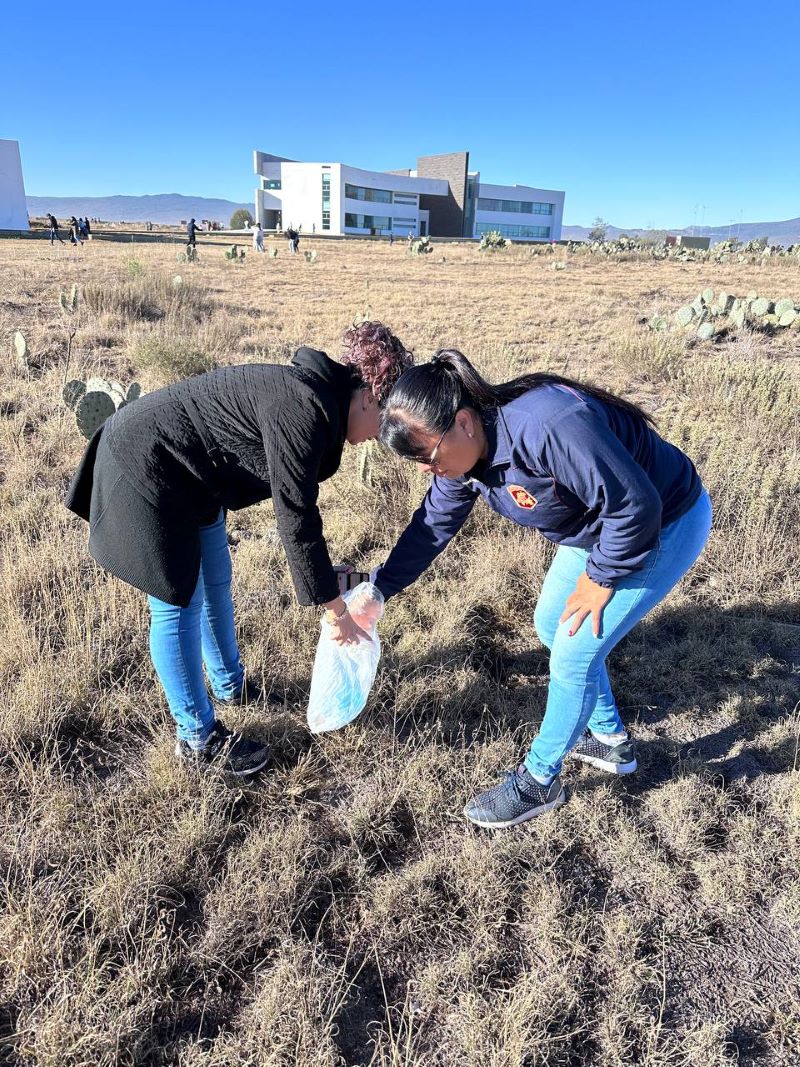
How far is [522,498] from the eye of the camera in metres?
1.75

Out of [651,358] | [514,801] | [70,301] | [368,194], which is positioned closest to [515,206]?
[368,194]

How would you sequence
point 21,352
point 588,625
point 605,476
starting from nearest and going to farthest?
point 605,476 → point 588,625 → point 21,352

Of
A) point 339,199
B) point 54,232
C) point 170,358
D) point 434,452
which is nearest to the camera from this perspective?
point 434,452

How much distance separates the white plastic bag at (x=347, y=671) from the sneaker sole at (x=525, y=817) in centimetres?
55

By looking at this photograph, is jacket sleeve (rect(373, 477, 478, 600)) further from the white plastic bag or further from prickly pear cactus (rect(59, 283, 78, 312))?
prickly pear cactus (rect(59, 283, 78, 312))

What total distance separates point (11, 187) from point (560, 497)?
54.6m

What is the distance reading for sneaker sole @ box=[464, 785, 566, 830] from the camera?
2.14 m

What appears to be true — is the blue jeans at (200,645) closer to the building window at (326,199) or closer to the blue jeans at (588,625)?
the blue jeans at (588,625)

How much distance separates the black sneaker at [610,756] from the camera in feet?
7.88

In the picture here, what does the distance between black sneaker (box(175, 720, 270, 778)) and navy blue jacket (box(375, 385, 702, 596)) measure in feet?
3.74

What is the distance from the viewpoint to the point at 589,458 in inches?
60.3

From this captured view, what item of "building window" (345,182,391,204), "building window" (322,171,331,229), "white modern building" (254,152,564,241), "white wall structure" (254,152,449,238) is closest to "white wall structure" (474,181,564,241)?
"white modern building" (254,152,564,241)

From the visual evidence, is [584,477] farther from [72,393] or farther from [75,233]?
[75,233]

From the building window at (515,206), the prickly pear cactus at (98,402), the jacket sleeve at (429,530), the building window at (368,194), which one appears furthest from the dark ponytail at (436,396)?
the building window at (515,206)
